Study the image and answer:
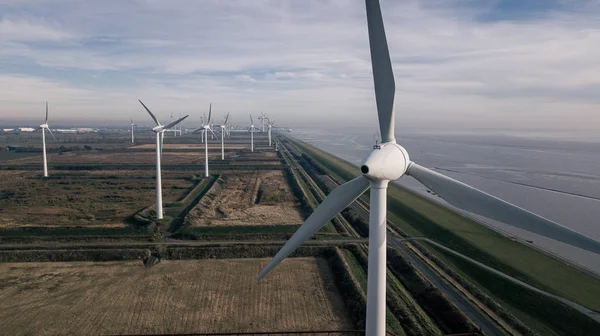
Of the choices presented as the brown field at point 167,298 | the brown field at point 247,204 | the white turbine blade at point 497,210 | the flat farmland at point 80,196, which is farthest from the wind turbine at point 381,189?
the flat farmland at point 80,196

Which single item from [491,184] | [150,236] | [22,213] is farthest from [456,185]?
[491,184]

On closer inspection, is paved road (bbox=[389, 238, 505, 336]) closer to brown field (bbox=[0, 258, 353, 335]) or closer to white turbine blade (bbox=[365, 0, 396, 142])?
brown field (bbox=[0, 258, 353, 335])

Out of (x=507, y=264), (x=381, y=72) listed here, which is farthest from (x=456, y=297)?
(x=381, y=72)

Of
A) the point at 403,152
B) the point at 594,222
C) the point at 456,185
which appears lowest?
the point at 594,222

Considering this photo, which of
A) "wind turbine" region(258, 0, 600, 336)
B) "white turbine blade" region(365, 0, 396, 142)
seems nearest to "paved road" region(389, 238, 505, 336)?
"wind turbine" region(258, 0, 600, 336)

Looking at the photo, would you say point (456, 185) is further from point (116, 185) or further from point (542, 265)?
point (116, 185)
